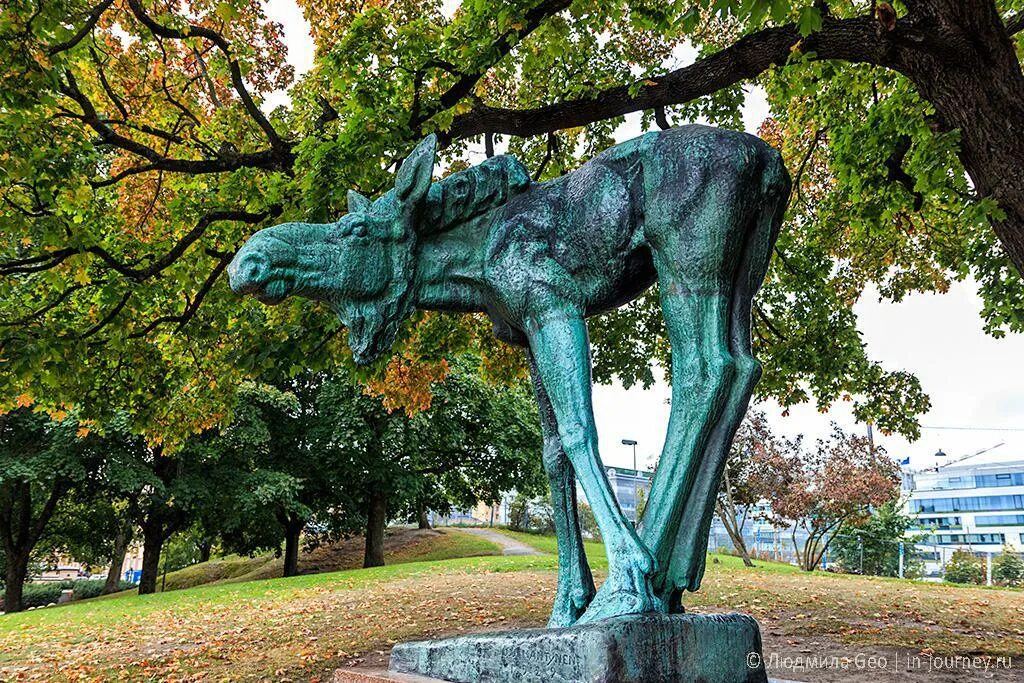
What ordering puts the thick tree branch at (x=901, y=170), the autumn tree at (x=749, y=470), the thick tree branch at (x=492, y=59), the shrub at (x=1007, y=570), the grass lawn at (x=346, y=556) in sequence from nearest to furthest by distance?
the thick tree branch at (x=492, y=59), the thick tree branch at (x=901, y=170), the autumn tree at (x=749, y=470), the grass lawn at (x=346, y=556), the shrub at (x=1007, y=570)

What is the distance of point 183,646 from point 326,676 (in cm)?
412

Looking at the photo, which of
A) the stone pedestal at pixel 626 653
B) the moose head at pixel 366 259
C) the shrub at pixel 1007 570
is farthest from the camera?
the shrub at pixel 1007 570

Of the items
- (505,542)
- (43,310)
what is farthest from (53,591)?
(43,310)

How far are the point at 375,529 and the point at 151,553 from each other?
7619 mm

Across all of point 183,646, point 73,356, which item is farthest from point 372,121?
point 183,646

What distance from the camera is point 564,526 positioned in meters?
3.46

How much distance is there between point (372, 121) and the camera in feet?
24.1

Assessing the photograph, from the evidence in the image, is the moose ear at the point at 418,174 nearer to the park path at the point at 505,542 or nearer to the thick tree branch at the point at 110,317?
the thick tree branch at the point at 110,317

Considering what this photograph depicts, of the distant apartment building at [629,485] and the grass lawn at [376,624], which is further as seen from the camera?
the distant apartment building at [629,485]

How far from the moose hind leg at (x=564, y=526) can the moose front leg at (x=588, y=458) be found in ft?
0.97

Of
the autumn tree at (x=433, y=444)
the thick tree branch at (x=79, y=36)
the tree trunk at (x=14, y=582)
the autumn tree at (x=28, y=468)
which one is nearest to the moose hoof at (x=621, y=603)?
the thick tree branch at (x=79, y=36)

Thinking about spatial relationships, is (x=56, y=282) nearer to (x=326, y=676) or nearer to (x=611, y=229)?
(x=326, y=676)

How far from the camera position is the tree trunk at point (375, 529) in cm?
2769

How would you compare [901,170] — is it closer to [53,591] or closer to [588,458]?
[588,458]
